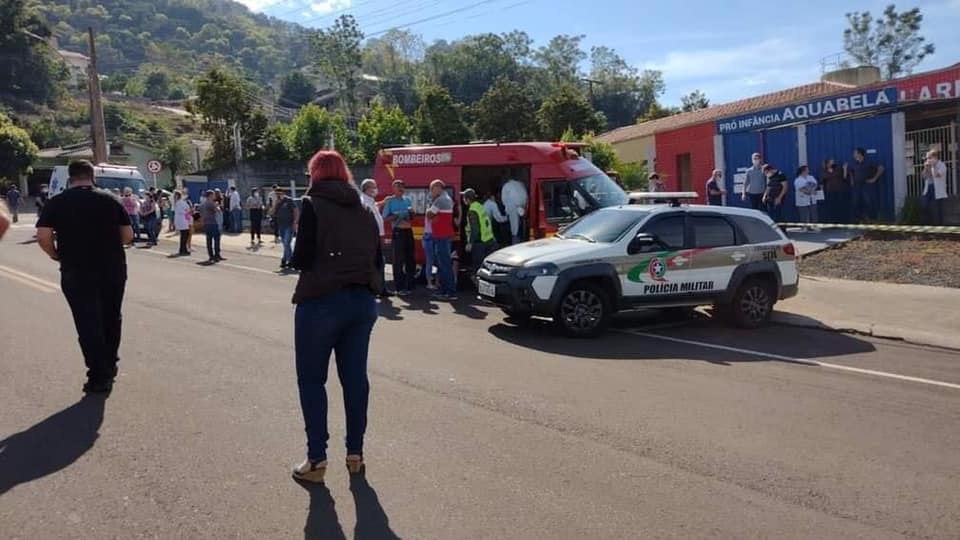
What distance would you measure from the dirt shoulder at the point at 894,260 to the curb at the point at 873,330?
133 inches

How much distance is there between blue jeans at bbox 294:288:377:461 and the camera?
4.74 meters

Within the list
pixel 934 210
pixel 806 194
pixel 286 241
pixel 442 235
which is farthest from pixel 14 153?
pixel 934 210

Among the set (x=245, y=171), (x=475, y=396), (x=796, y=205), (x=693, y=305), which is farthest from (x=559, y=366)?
(x=245, y=171)

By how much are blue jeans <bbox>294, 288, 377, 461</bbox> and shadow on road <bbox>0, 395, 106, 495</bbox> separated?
155 centimetres

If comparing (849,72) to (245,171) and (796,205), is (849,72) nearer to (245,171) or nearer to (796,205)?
(796,205)

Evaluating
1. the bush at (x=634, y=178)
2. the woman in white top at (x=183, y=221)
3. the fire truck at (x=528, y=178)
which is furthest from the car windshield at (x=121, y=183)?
the bush at (x=634, y=178)

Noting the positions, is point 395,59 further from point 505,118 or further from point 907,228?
point 907,228

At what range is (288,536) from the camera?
402cm

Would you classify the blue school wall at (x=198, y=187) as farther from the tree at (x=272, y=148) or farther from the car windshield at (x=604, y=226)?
the car windshield at (x=604, y=226)

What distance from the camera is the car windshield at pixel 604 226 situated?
1027cm

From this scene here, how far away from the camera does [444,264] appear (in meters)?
12.9

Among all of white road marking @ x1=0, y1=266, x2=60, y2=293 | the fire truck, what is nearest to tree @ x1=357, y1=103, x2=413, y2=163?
white road marking @ x1=0, y1=266, x2=60, y2=293

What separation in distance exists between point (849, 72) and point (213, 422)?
37684 mm

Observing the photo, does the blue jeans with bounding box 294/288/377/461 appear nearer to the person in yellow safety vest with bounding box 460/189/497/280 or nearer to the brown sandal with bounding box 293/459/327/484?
the brown sandal with bounding box 293/459/327/484
